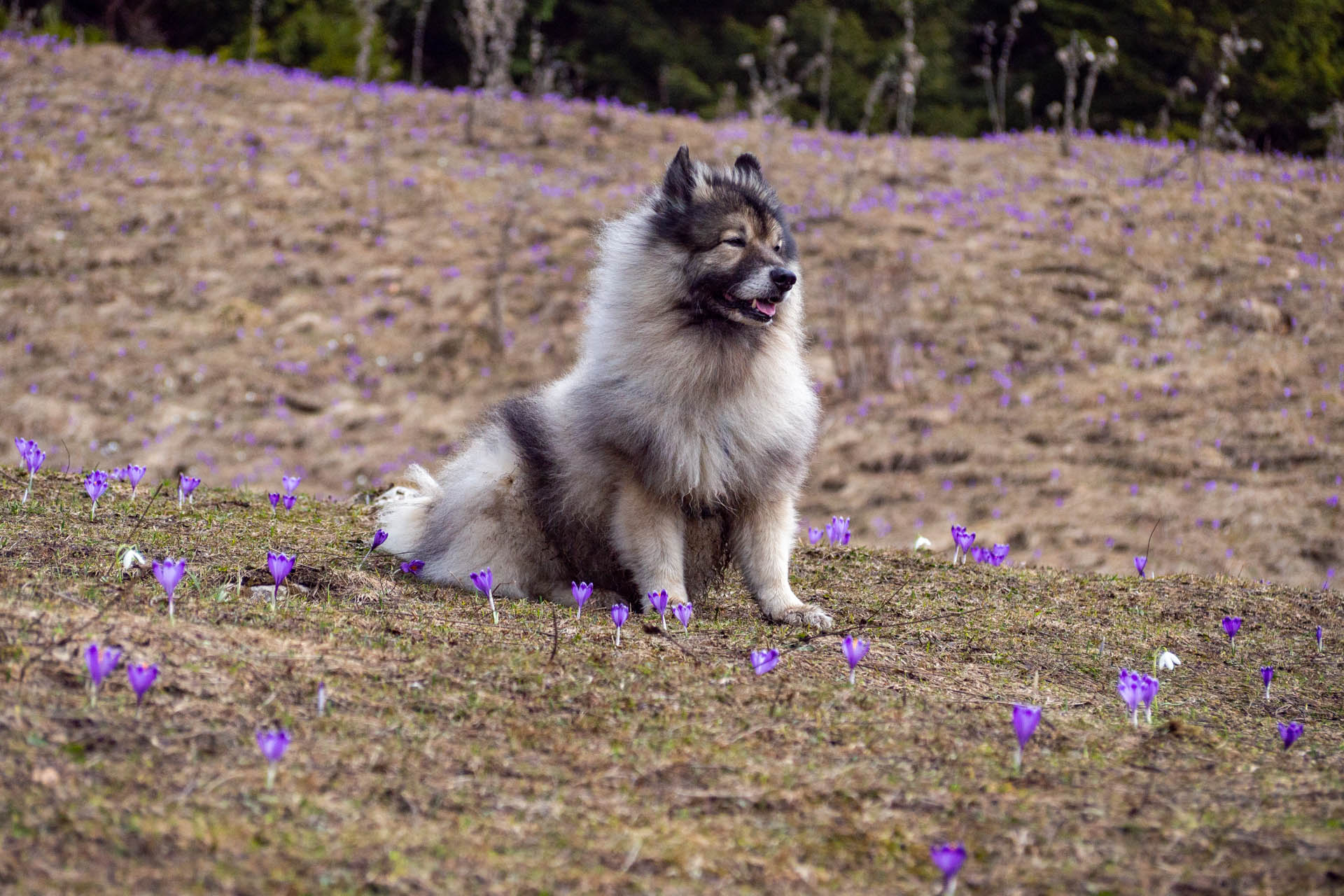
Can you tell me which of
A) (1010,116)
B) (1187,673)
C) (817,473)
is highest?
(1010,116)

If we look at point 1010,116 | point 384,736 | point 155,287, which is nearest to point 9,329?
point 155,287

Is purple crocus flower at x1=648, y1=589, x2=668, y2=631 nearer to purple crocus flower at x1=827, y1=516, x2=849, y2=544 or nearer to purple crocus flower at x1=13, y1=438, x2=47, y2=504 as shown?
purple crocus flower at x1=827, y1=516, x2=849, y2=544

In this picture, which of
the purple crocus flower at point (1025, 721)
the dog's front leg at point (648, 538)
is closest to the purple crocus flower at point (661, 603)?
the dog's front leg at point (648, 538)

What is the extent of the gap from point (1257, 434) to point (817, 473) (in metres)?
4.33

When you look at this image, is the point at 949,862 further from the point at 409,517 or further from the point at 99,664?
the point at 409,517

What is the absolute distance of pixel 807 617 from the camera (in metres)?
4.85

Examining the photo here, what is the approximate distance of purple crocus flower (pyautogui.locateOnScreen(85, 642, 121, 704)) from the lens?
2.90 metres

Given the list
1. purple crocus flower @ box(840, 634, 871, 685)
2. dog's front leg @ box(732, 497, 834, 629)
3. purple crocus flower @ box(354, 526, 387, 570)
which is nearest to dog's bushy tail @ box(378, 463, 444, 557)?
purple crocus flower @ box(354, 526, 387, 570)

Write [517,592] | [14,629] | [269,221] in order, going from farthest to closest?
[269,221]
[517,592]
[14,629]

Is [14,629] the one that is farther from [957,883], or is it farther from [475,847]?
[957,883]

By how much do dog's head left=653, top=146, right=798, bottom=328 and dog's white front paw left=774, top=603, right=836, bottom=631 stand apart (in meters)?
1.27

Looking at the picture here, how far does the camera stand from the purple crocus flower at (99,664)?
290 cm

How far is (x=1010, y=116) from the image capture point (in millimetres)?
24922

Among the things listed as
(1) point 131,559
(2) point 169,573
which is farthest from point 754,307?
(1) point 131,559
